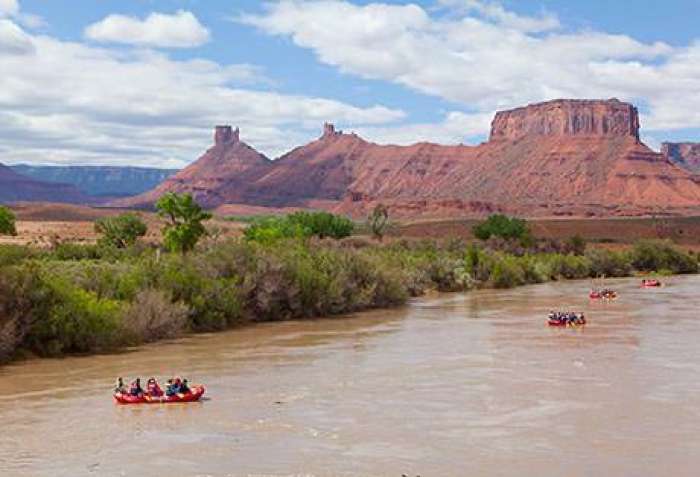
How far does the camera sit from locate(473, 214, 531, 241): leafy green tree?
322ft

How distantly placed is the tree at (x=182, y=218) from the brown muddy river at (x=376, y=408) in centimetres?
1545

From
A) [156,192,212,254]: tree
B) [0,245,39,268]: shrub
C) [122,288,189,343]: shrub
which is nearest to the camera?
[0,245,39,268]: shrub

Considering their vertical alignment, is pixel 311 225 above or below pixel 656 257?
above

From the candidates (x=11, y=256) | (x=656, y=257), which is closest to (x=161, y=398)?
(x=11, y=256)

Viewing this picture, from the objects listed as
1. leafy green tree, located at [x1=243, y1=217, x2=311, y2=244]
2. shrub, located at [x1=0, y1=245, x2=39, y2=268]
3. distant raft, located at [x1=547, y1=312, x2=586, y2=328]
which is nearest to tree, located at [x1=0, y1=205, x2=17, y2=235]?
leafy green tree, located at [x1=243, y1=217, x2=311, y2=244]

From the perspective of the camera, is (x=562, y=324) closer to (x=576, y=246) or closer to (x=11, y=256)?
(x=11, y=256)

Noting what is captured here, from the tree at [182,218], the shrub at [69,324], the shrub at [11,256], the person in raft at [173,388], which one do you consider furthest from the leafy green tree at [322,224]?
the person in raft at [173,388]

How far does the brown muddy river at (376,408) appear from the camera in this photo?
1847cm

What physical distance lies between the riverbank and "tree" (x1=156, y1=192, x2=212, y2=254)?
6.78ft

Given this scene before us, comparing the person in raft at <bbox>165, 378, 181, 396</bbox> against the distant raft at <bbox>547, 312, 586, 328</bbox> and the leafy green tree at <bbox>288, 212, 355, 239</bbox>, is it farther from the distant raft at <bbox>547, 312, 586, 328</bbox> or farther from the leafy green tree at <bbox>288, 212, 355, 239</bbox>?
the leafy green tree at <bbox>288, 212, 355, 239</bbox>

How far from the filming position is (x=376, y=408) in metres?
23.7

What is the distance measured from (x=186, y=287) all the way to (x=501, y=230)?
6294 cm

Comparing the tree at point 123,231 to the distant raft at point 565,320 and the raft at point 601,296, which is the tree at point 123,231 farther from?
the distant raft at point 565,320

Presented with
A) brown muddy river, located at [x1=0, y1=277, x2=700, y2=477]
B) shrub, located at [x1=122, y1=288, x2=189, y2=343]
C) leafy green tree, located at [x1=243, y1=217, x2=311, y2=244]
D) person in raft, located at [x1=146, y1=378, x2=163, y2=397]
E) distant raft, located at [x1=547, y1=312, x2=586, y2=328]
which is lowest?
brown muddy river, located at [x1=0, y1=277, x2=700, y2=477]
